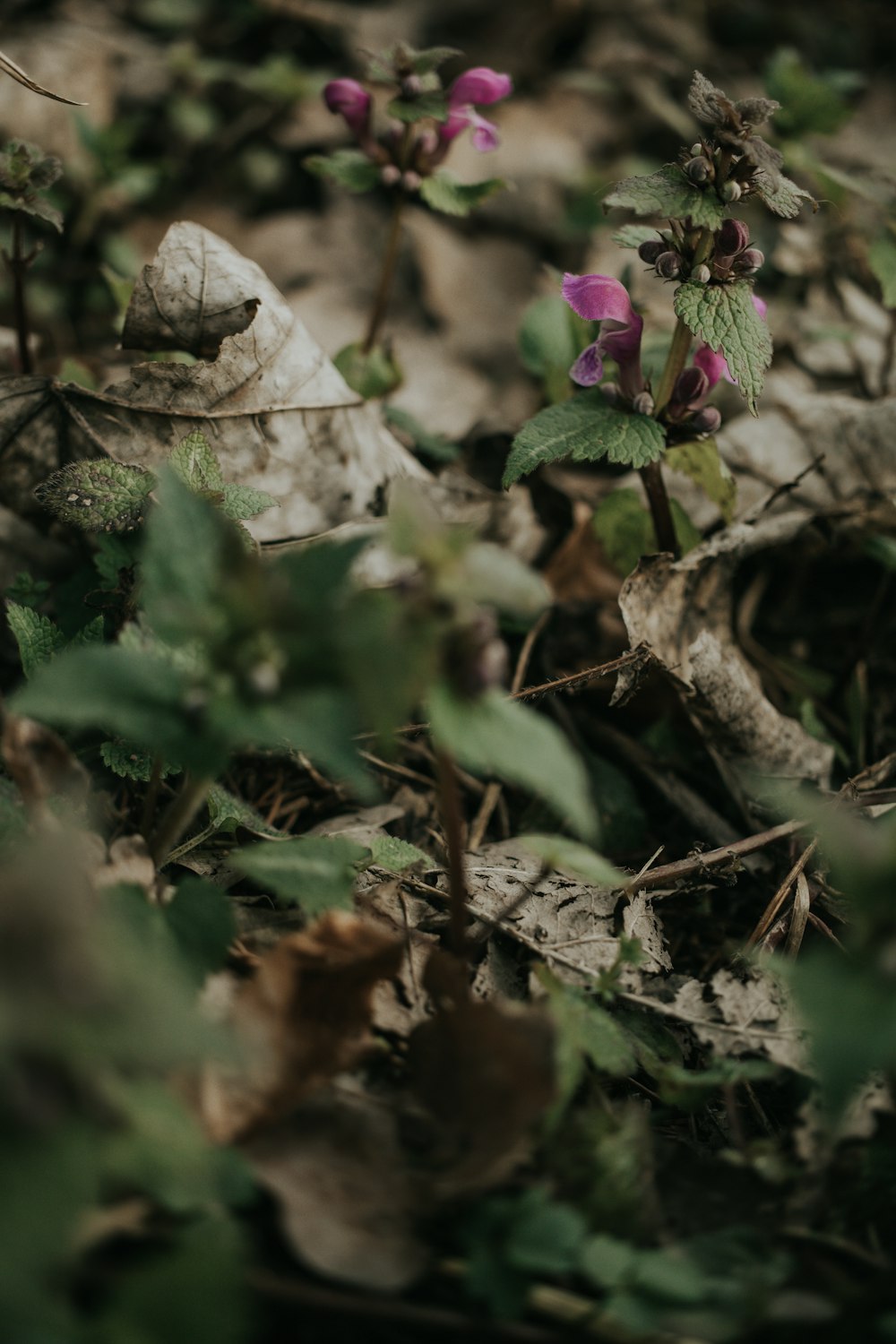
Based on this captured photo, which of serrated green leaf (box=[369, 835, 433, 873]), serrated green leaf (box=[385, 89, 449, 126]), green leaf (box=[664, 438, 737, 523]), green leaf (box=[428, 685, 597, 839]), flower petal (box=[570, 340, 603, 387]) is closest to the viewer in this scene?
green leaf (box=[428, 685, 597, 839])

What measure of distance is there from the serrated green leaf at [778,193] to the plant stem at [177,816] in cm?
145

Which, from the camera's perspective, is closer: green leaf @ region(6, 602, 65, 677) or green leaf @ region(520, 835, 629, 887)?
green leaf @ region(520, 835, 629, 887)

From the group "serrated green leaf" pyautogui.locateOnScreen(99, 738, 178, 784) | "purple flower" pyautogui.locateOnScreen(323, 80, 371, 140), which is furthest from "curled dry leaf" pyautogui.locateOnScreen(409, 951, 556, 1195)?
"purple flower" pyautogui.locateOnScreen(323, 80, 371, 140)

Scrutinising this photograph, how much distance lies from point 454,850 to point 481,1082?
307 millimetres

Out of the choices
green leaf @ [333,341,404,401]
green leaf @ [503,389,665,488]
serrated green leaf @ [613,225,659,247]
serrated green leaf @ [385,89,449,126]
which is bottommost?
green leaf @ [333,341,404,401]

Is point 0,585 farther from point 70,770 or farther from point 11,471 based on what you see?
point 70,770

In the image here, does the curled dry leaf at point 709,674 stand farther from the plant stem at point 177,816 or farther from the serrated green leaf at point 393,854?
the plant stem at point 177,816

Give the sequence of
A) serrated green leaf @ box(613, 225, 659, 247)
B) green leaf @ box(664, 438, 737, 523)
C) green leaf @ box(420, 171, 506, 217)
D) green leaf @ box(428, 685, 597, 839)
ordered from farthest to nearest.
Answer: green leaf @ box(420, 171, 506, 217), green leaf @ box(664, 438, 737, 523), serrated green leaf @ box(613, 225, 659, 247), green leaf @ box(428, 685, 597, 839)

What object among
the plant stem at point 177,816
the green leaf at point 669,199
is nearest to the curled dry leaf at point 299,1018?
the plant stem at point 177,816

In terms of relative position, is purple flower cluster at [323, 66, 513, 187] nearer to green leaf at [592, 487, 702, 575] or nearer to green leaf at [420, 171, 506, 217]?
green leaf at [420, 171, 506, 217]

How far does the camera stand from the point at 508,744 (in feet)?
3.91

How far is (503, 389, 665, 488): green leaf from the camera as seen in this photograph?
6.57 feet

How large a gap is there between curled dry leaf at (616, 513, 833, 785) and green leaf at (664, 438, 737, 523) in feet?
0.40

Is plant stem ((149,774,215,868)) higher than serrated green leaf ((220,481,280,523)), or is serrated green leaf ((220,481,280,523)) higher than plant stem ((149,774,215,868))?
serrated green leaf ((220,481,280,523))
